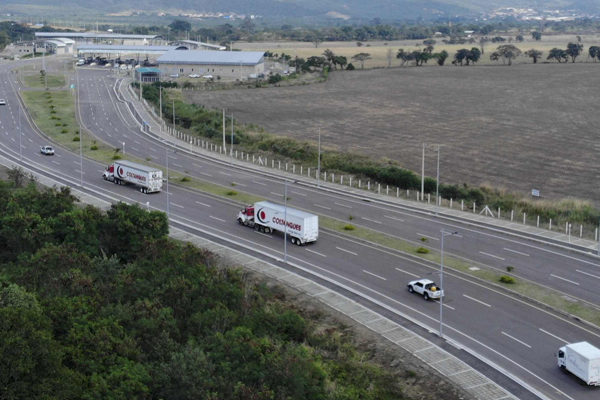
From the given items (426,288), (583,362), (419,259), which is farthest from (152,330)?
(419,259)

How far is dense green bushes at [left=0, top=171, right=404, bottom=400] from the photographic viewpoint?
107ft

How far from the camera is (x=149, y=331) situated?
39.0m

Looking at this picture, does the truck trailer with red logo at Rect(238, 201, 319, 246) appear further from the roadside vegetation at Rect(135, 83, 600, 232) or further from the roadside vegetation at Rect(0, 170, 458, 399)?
the roadside vegetation at Rect(135, 83, 600, 232)

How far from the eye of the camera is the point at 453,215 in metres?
69.2

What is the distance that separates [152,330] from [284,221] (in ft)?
74.8

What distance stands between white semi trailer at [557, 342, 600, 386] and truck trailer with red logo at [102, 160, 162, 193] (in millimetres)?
50938

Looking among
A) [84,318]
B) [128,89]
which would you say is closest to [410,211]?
[84,318]

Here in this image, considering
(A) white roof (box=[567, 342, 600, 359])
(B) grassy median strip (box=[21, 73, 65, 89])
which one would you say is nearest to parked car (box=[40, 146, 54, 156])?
(B) grassy median strip (box=[21, 73, 65, 89])

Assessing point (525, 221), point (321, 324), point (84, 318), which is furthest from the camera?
point (525, 221)

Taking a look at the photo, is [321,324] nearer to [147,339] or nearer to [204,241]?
[147,339]

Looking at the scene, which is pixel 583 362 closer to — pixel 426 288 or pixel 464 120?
pixel 426 288

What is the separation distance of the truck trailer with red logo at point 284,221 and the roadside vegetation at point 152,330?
895 centimetres

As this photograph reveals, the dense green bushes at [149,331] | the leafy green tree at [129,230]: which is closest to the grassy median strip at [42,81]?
the leafy green tree at [129,230]

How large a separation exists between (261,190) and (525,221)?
28506mm
